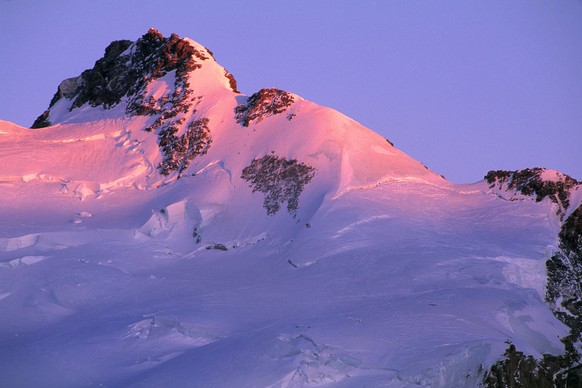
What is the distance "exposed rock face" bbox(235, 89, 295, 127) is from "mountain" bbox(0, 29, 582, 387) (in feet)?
0.40

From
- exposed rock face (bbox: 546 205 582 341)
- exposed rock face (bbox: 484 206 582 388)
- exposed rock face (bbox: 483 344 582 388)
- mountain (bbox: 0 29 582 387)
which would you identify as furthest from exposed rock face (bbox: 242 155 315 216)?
exposed rock face (bbox: 483 344 582 388)

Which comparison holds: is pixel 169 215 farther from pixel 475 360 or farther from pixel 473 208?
pixel 475 360

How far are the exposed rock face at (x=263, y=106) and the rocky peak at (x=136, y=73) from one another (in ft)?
13.6

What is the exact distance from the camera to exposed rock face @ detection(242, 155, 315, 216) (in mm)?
42906

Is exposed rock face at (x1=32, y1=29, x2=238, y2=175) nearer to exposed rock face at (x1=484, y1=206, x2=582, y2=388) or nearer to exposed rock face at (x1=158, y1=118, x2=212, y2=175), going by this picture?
exposed rock face at (x1=158, y1=118, x2=212, y2=175)

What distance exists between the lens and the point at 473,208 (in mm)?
40969

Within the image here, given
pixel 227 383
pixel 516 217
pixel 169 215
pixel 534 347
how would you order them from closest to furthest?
pixel 227 383 < pixel 534 347 < pixel 516 217 < pixel 169 215

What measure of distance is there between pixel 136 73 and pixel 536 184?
86.2 ft

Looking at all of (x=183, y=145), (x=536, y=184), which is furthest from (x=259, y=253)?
(x=536, y=184)

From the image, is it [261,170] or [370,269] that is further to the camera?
[261,170]

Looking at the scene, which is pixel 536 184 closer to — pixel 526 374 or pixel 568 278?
pixel 568 278

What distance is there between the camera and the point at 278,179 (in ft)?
→ 145

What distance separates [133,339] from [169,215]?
35.7 ft

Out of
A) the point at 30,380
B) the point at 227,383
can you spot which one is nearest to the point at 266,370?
the point at 227,383
